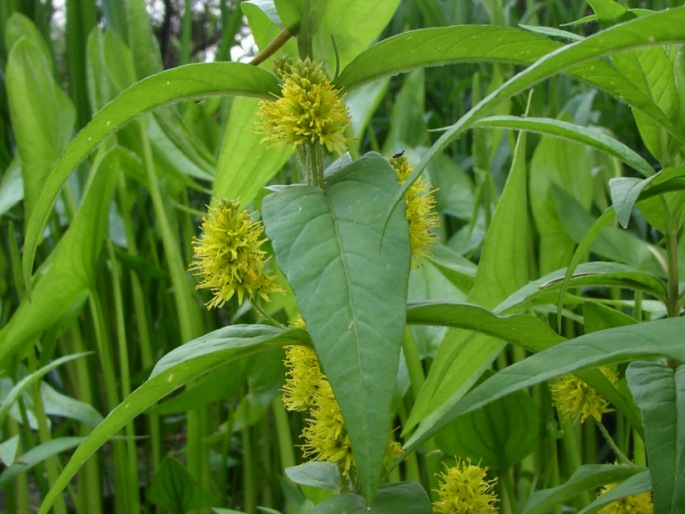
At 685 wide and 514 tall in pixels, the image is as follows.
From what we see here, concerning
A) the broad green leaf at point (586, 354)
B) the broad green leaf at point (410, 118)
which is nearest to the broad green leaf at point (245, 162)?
the broad green leaf at point (586, 354)

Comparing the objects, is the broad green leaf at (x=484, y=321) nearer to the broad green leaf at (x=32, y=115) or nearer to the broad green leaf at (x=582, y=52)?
the broad green leaf at (x=582, y=52)

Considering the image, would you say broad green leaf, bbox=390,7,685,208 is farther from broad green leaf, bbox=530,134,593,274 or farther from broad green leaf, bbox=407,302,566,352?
broad green leaf, bbox=530,134,593,274

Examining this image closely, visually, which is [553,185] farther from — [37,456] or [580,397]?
[37,456]

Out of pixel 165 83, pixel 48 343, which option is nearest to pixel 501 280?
pixel 165 83

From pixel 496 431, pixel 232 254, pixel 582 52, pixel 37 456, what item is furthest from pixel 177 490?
pixel 582 52

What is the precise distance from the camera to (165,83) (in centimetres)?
34

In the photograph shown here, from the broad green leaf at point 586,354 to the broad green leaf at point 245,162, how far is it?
0.72 ft

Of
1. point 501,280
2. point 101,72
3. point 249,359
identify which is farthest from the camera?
point 101,72

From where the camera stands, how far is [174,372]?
333 millimetres

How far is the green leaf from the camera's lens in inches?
26.5

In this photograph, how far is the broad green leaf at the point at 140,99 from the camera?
0.34m

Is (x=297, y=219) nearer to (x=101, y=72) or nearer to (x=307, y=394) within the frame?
(x=307, y=394)

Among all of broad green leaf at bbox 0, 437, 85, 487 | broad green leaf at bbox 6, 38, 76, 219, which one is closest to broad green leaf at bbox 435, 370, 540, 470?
broad green leaf at bbox 0, 437, 85, 487

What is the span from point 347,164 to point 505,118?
82mm
